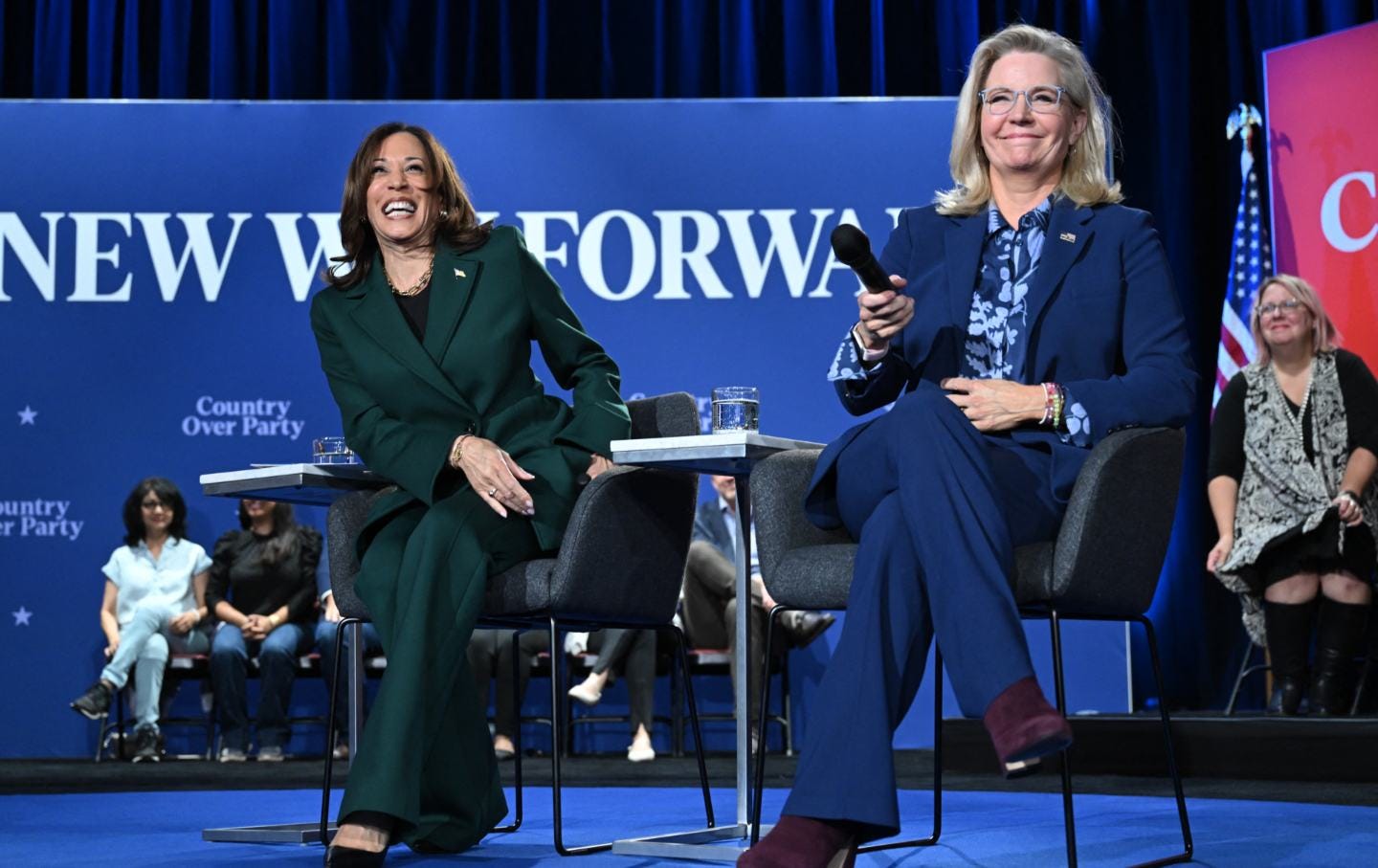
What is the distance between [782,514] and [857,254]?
61cm

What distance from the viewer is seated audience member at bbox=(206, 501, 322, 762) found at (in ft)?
18.5

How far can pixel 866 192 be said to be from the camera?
600 centimetres

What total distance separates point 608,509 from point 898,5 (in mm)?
5096

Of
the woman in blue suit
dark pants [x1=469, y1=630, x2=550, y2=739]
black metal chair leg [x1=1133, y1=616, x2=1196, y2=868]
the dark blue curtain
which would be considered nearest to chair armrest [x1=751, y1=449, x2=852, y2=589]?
the woman in blue suit

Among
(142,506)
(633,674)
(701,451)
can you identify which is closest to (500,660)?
(633,674)

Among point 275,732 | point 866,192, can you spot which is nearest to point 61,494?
point 275,732

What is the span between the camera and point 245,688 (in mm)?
5680

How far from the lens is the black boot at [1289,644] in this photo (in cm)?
479

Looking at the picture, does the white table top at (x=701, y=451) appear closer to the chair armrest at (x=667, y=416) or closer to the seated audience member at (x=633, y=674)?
the chair armrest at (x=667, y=416)

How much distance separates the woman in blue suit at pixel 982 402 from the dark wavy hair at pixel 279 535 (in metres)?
3.76

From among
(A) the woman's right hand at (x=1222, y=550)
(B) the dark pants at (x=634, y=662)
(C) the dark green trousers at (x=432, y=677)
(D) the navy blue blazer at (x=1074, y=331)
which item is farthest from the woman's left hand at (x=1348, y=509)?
(C) the dark green trousers at (x=432, y=677)

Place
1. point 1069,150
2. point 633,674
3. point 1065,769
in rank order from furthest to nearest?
point 633,674
point 1069,150
point 1065,769

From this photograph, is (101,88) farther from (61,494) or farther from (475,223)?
(475,223)

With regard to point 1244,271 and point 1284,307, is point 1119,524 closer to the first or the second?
point 1284,307
